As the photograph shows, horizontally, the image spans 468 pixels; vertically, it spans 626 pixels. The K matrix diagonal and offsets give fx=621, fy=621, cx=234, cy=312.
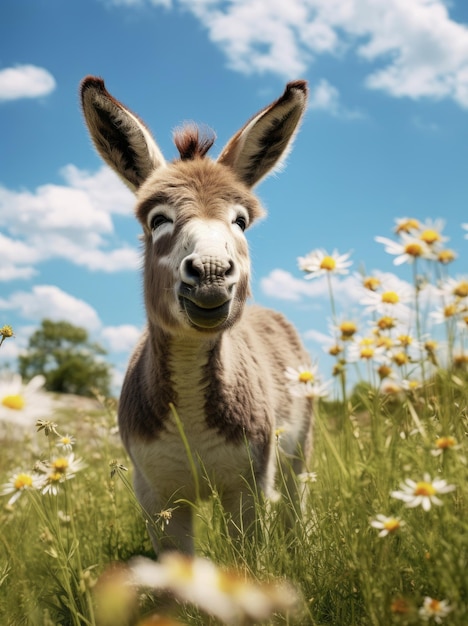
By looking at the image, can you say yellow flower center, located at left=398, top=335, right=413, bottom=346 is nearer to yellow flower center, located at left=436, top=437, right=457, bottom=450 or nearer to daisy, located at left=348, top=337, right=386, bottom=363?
daisy, located at left=348, top=337, right=386, bottom=363

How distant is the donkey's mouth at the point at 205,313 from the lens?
3.20 m

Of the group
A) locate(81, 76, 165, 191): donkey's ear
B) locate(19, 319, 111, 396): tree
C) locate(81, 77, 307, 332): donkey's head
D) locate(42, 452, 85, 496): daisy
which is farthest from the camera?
locate(19, 319, 111, 396): tree

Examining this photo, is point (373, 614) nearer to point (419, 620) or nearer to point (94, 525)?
point (419, 620)

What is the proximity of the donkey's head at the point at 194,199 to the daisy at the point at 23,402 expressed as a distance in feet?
3.11

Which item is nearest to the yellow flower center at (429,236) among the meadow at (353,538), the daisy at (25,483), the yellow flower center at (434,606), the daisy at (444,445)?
the meadow at (353,538)

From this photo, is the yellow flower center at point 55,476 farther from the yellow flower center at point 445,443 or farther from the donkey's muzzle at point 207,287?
the yellow flower center at point 445,443

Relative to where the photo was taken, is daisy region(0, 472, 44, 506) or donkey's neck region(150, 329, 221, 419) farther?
donkey's neck region(150, 329, 221, 419)

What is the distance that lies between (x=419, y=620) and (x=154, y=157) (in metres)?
3.33

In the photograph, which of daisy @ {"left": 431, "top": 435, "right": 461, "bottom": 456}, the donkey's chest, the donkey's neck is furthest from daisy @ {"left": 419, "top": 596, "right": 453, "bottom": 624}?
the donkey's neck

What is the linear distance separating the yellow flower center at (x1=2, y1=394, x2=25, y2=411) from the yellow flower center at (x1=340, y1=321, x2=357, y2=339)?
1.46 meters

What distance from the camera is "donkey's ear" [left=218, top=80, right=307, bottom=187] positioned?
422 cm

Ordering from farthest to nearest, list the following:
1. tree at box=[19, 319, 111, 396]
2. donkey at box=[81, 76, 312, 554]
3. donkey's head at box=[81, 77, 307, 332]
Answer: tree at box=[19, 319, 111, 396]
donkey at box=[81, 76, 312, 554]
donkey's head at box=[81, 77, 307, 332]

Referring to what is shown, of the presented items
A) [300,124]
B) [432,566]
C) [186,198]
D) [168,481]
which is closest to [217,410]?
[168,481]

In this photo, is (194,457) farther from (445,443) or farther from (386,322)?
(445,443)
